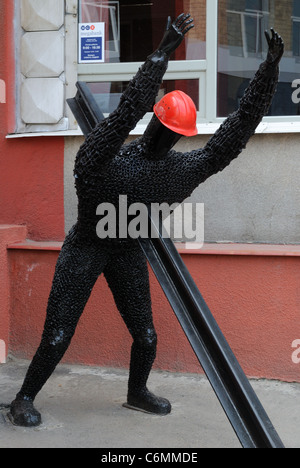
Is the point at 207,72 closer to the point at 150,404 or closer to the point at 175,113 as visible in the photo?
the point at 175,113

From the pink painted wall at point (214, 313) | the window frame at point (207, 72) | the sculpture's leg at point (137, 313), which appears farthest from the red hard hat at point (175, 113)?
the window frame at point (207, 72)

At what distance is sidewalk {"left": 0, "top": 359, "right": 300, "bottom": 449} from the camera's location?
3.21 metres

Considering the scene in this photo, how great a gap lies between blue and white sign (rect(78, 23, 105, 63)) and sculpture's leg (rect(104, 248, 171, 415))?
80.1 inches

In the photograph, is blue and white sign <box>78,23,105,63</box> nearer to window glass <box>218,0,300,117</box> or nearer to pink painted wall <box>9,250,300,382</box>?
window glass <box>218,0,300,117</box>

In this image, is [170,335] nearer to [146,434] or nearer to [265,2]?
[146,434]

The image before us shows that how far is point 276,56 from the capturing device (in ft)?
8.80

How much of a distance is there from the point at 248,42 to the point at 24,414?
3041 millimetres

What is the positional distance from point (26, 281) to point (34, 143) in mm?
1045

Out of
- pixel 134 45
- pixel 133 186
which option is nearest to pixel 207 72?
pixel 134 45

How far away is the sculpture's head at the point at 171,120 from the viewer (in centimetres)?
292

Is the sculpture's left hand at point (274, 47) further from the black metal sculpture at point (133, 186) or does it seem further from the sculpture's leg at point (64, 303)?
the sculpture's leg at point (64, 303)

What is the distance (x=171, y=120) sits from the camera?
2.93 metres

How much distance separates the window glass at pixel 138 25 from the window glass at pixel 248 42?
0.19 meters
